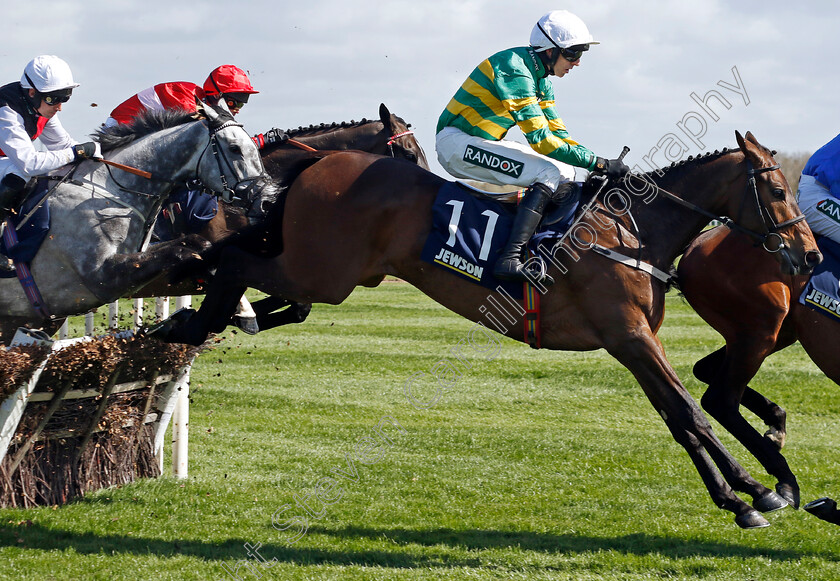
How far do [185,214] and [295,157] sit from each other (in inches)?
37.2

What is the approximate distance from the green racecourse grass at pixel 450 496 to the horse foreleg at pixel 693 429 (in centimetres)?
36

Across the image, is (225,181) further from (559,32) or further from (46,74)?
(559,32)

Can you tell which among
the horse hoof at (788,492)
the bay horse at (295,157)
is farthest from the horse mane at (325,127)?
the horse hoof at (788,492)

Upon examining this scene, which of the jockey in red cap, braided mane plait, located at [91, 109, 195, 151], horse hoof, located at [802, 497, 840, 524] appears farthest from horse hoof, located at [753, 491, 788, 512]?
the jockey in red cap

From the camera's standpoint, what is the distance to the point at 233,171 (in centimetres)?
516

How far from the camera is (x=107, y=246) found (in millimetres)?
5059

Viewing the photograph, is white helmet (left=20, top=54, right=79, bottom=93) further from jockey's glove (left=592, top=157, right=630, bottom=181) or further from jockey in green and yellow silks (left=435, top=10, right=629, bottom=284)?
jockey's glove (left=592, top=157, right=630, bottom=181)

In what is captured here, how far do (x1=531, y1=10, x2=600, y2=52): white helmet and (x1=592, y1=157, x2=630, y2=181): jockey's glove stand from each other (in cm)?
67

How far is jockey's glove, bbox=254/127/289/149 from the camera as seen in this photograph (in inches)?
254

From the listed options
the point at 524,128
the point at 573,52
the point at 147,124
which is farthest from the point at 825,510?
the point at 147,124

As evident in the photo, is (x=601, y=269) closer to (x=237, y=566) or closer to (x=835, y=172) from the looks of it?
(x=835, y=172)

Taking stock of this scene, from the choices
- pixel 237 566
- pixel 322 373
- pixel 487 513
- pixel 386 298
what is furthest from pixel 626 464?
pixel 386 298

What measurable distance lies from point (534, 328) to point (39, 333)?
260 cm

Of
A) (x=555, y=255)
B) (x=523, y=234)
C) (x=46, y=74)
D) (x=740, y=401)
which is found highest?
(x=46, y=74)
